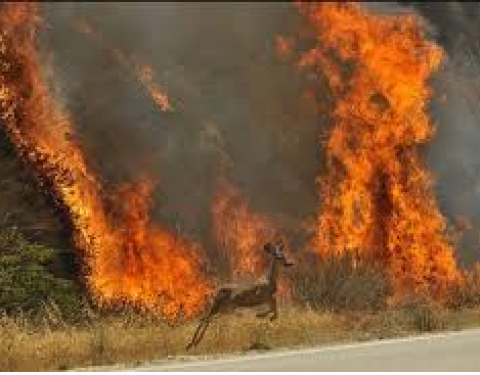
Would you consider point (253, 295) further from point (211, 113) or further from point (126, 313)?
point (211, 113)

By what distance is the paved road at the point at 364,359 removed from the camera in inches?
469

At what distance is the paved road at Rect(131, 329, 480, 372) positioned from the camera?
11.9 meters

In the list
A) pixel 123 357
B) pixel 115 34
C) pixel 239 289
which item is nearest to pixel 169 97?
pixel 115 34

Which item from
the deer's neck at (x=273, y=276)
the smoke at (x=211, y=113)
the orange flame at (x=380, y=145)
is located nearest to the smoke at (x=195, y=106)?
the smoke at (x=211, y=113)

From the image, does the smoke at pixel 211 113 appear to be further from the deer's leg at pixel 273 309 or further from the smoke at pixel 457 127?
the deer's leg at pixel 273 309

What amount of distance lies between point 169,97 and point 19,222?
18.4 feet

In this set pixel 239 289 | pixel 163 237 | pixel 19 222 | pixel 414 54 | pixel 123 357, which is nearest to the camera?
pixel 123 357

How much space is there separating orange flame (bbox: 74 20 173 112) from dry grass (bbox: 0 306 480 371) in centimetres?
702

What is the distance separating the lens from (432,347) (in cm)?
1406

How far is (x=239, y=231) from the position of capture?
76.8 feet

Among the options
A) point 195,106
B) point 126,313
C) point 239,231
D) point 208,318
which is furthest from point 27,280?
point 195,106

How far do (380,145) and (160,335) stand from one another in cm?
1107

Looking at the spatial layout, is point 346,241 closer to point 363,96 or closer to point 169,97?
point 363,96

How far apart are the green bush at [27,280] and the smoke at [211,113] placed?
3.19 metres
